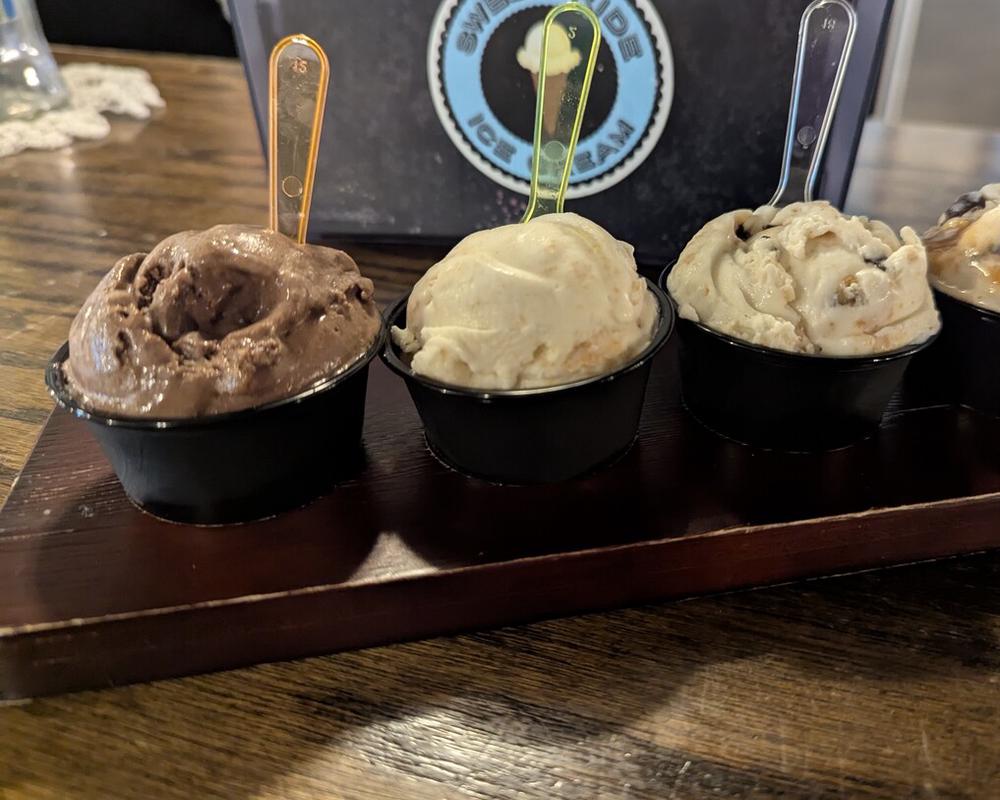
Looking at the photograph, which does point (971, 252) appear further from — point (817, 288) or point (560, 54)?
point (560, 54)

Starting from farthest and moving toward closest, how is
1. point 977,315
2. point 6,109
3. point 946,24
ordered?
1. point 946,24
2. point 6,109
3. point 977,315

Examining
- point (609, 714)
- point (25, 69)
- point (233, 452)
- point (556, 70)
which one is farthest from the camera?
point (25, 69)

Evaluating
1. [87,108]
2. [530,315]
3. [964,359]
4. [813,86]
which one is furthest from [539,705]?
[87,108]

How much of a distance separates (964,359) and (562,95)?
0.65 metres

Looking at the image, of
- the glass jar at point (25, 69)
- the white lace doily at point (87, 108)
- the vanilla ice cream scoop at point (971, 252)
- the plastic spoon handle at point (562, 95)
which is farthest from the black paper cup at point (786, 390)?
the glass jar at point (25, 69)

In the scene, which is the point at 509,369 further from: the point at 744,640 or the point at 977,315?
the point at 977,315

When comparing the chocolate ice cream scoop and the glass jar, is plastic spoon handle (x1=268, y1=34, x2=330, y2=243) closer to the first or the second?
the chocolate ice cream scoop

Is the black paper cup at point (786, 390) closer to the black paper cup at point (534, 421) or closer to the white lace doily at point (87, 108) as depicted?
the black paper cup at point (534, 421)

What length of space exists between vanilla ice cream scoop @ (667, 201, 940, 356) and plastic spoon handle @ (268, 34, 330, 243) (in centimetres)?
52

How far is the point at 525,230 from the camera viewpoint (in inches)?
38.2

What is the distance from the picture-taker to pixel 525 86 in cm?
135

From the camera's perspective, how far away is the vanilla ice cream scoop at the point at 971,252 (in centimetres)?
105

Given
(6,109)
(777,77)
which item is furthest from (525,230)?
(6,109)

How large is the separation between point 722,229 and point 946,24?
3582mm
